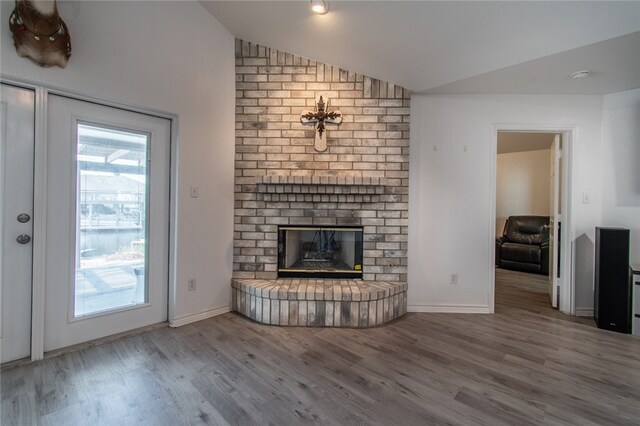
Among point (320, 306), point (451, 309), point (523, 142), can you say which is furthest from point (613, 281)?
point (523, 142)

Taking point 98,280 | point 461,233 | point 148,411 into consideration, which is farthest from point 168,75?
point 461,233

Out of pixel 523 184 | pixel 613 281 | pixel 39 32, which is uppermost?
pixel 39 32

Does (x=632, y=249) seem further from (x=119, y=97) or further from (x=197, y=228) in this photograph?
(x=119, y=97)

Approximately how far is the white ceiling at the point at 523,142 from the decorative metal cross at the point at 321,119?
3462 millimetres

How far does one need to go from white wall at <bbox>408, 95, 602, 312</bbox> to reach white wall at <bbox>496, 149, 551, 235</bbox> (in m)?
3.02

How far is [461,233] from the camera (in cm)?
291

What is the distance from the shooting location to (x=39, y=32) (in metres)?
1.69

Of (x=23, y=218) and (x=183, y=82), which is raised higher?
(x=183, y=82)

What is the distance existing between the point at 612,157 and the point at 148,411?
4461 millimetres

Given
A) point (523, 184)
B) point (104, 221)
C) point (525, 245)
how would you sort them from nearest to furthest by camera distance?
point (104, 221)
point (525, 245)
point (523, 184)

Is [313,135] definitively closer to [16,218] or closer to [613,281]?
[16,218]

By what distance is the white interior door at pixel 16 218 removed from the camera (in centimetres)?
176

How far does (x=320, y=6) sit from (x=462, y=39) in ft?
3.75

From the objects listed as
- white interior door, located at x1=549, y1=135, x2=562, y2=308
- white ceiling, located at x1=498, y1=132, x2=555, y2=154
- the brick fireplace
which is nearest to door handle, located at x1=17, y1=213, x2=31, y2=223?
the brick fireplace
